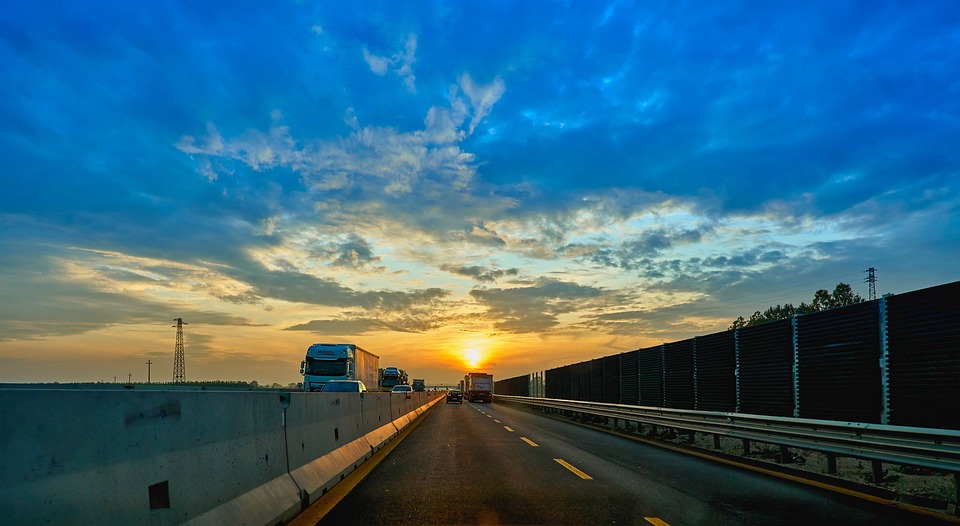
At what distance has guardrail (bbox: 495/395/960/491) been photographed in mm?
7535

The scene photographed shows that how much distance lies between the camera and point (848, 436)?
952 centimetres

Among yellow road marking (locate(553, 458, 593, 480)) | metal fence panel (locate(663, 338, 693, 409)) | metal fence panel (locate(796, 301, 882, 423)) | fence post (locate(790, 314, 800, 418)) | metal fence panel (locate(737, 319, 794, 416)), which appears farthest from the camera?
metal fence panel (locate(663, 338, 693, 409))

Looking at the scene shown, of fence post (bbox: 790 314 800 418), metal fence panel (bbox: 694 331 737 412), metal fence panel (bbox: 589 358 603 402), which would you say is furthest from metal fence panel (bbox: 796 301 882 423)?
metal fence panel (bbox: 589 358 603 402)

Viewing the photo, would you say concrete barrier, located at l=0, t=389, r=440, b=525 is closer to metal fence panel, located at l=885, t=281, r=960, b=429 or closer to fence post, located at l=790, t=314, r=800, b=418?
metal fence panel, located at l=885, t=281, r=960, b=429

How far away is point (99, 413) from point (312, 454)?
16.0 feet

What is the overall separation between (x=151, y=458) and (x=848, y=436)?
9.55m

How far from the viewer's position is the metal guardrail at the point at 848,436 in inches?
297

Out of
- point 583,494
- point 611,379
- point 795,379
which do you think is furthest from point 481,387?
point 583,494

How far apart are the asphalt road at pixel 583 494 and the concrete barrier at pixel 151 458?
92 centimetres

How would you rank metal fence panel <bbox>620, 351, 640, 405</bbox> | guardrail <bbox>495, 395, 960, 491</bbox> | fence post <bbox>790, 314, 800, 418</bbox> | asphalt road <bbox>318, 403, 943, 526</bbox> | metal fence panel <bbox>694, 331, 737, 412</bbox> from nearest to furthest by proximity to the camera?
1. asphalt road <bbox>318, 403, 943, 526</bbox>
2. guardrail <bbox>495, 395, 960, 491</bbox>
3. fence post <bbox>790, 314, 800, 418</bbox>
4. metal fence panel <bbox>694, 331, 737, 412</bbox>
5. metal fence panel <bbox>620, 351, 640, 405</bbox>

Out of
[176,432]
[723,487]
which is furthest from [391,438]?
[176,432]

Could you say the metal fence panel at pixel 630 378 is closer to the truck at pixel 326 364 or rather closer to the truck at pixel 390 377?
the truck at pixel 326 364

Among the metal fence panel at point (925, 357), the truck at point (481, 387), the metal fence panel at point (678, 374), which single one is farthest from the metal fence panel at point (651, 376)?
the truck at point (481, 387)

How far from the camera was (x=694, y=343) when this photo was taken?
2081 cm
